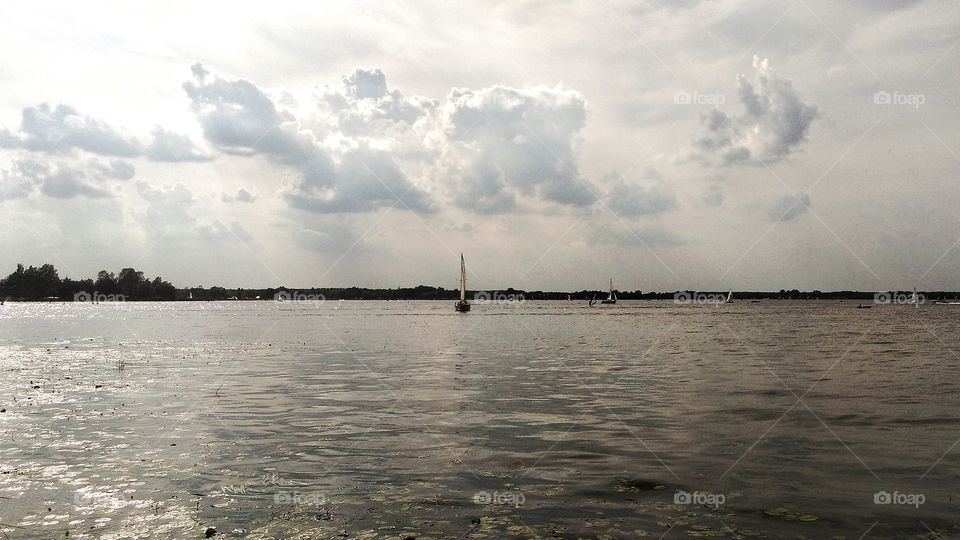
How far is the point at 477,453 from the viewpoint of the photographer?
23.6 metres

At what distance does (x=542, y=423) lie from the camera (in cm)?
2931

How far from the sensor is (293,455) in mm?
23109

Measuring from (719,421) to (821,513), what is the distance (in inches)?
513

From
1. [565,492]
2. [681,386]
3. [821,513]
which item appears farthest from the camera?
[681,386]

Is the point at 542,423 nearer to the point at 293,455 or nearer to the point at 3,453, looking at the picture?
the point at 293,455

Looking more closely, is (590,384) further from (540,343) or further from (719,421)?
(540,343)

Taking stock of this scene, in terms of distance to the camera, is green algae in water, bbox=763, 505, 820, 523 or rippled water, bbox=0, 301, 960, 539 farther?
green algae in water, bbox=763, 505, 820, 523

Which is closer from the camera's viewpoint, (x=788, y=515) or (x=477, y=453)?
(x=788, y=515)

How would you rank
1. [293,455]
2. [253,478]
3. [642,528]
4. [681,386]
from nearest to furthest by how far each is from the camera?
[642,528], [253,478], [293,455], [681,386]

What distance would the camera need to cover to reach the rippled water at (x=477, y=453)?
16344 mm

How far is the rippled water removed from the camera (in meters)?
16.3

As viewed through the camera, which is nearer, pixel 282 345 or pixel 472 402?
pixel 472 402

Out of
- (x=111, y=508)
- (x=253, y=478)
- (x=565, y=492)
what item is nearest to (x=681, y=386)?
(x=565, y=492)

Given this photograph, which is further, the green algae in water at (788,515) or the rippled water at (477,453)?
the green algae in water at (788,515)
